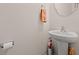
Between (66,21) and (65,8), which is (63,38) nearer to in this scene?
(66,21)

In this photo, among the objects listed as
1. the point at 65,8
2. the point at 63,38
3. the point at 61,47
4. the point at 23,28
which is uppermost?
the point at 65,8

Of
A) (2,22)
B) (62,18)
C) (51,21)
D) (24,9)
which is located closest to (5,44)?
(2,22)

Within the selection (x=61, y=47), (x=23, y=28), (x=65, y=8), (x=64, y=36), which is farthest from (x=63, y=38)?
(x=23, y=28)

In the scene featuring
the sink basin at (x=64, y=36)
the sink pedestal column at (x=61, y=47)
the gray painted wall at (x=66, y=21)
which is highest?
the gray painted wall at (x=66, y=21)

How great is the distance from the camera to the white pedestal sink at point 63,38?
122 centimetres

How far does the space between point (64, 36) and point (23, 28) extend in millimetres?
452

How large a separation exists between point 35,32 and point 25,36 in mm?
131

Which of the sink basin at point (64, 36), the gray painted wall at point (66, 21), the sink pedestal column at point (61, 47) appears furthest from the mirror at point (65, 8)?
the sink pedestal column at point (61, 47)

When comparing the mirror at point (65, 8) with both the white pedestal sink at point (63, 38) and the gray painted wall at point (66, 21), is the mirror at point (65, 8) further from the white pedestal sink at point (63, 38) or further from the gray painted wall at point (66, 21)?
the white pedestal sink at point (63, 38)

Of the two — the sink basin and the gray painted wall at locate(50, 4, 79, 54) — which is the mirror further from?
the sink basin

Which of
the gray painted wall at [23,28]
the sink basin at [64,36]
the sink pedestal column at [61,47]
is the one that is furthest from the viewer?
the sink pedestal column at [61,47]

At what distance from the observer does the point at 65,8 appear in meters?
1.30

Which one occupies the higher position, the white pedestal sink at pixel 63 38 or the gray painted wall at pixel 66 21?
the gray painted wall at pixel 66 21

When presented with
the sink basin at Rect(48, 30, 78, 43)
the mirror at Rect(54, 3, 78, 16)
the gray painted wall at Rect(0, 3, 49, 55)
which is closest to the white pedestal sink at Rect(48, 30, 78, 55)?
the sink basin at Rect(48, 30, 78, 43)
